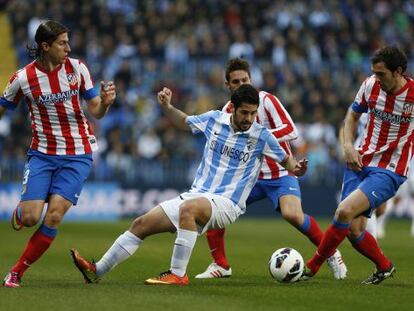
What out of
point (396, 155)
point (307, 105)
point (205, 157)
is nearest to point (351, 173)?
point (396, 155)

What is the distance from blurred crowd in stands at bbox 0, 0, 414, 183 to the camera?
78.4 ft

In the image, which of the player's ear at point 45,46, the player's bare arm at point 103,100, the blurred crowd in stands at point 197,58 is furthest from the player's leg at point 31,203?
the blurred crowd in stands at point 197,58

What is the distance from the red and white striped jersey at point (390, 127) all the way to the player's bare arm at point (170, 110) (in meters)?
1.83

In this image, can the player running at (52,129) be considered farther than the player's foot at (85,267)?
Yes

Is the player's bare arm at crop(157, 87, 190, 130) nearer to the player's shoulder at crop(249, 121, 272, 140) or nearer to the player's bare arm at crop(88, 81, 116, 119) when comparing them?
the player's bare arm at crop(88, 81, 116, 119)

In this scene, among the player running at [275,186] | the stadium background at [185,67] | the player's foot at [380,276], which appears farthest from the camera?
the stadium background at [185,67]

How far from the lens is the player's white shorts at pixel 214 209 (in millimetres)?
9094

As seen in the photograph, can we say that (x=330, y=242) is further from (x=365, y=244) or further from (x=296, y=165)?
(x=296, y=165)

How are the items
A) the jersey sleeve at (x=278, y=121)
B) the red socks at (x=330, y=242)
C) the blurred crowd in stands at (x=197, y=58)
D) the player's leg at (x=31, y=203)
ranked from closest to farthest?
the player's leg at (x=31, y=203) → the red socks at (x=330, y=242) → the jersey sleeve at (x=278, y=121) → the blurred crowd in stands at (x=197, y=58)

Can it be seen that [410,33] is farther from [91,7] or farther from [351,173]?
[351,173]

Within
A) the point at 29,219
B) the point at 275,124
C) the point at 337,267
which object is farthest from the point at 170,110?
the point at 337,267

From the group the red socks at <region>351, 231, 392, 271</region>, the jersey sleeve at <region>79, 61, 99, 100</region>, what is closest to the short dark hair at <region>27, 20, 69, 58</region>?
the jersey sleeve at <region>79, 61, 99, 100</region>

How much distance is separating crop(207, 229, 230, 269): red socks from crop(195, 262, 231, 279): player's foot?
45mm

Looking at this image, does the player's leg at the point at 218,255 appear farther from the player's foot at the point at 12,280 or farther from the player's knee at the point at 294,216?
the player's foot at the point at 12,280
